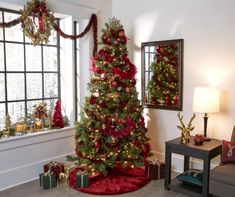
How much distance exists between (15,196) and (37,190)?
0.28 meters

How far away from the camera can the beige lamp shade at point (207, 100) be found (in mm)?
3369

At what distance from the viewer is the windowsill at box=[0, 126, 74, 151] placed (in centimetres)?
345

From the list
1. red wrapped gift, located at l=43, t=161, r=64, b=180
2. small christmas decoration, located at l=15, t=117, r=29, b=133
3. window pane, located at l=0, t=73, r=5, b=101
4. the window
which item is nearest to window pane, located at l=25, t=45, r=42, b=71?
the window

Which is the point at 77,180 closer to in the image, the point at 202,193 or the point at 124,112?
the point at 124,112

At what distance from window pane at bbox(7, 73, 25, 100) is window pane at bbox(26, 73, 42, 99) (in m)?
0.10

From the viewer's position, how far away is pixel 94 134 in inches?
146

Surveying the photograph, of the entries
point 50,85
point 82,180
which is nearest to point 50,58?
point 50,85

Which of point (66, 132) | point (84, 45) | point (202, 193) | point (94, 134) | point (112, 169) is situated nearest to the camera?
point (202, 193)

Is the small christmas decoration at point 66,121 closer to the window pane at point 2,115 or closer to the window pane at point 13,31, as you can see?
the window pane at point 2,115

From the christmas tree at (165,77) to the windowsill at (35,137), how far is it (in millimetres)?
1520

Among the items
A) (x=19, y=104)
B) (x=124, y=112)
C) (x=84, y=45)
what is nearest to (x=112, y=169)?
(x=124, y=112)

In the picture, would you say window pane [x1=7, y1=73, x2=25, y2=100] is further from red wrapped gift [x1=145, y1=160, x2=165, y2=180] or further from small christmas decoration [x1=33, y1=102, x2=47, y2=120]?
red wrapped gift [x1=145, y1=160, x2=165, y2=180]

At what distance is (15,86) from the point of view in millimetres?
3873

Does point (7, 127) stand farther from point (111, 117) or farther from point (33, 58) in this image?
point (111, 117)
